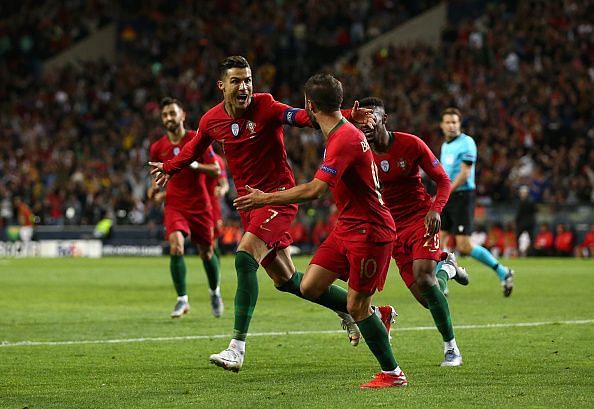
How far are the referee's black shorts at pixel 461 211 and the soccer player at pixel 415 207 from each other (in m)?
6.39

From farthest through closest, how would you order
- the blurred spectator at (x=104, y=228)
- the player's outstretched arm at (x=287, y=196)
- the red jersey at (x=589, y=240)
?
1. the blurred spectator at (x=104, y=228)
2. the red jersey at (x=589, y=240)
3. the player's outstretched arm at (x=287, y=196)

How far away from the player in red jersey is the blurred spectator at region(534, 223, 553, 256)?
22.1 metres

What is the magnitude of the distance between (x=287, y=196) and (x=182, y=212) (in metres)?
7.01

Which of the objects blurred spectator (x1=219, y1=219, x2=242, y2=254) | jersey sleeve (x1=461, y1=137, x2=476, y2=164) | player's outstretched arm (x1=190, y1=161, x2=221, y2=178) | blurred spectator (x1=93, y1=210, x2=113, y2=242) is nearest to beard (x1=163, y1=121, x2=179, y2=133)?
player's outstretched arm (x1=190, y1=161, x2=221, y2=178)

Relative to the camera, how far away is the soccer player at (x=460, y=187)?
51.2 feet

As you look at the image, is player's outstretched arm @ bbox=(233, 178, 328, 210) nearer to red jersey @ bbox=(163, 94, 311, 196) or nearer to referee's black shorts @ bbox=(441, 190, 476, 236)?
red jersey @ bbox=(163, 94, 311, 196)

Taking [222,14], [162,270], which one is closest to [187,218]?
[162,270]

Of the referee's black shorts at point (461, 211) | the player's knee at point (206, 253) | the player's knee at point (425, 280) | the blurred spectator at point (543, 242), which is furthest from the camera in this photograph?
the blurred spectator at point (543, 242)

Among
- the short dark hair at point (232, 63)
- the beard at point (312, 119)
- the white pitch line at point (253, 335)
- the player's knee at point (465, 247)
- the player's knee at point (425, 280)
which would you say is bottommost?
the white pitch line at point (253, 335)

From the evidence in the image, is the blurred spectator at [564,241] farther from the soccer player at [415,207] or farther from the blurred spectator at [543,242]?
the soccer player at [415,207]

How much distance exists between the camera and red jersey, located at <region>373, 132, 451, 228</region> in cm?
950

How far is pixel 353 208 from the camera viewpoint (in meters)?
8.00

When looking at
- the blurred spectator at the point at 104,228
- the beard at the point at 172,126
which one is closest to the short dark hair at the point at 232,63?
the beard at the point at 172,126

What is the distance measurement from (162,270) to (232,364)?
17673 millimetres
